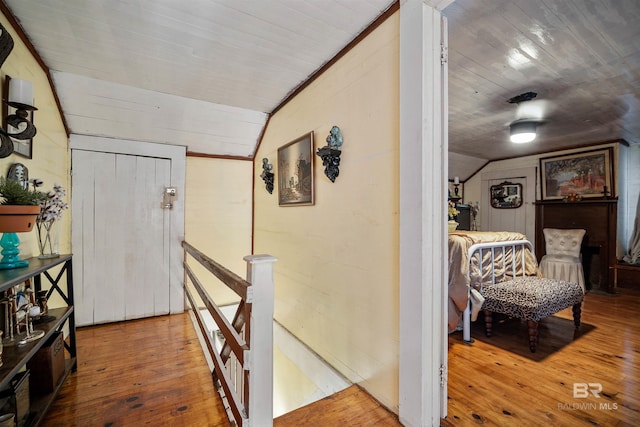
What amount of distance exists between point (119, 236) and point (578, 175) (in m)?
6.38

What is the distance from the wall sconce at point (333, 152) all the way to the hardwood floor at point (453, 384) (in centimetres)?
140

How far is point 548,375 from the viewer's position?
6.30ft

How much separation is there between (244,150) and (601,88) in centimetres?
354

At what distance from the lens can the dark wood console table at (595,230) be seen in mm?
4105

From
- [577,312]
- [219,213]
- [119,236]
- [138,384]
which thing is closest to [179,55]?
[219,213]

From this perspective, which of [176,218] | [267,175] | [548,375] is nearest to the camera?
[548,375]

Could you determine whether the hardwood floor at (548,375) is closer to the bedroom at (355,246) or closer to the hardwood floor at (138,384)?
the bedroom at (355,246)

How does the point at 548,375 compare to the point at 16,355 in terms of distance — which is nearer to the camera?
the point at 16,355

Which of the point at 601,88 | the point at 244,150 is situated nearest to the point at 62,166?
the point at 244,150

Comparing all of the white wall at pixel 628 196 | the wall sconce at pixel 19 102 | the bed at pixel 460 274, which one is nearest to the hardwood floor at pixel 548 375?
the bed at pixel 460 274

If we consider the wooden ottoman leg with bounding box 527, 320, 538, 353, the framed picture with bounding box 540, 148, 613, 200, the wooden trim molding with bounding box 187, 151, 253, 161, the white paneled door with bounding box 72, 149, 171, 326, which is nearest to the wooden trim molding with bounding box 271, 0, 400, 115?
the wooden trim molding with bounding box 187, 151, 253, 161

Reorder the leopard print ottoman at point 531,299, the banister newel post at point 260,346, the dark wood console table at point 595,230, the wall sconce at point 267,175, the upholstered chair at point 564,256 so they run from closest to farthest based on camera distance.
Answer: the banister newel post at point 260,346
the leopard print ottoman at point 531,299
the wall sconce at point 267,175
the upholstered chair at point 564,256
the dark wood console table at point 595,230

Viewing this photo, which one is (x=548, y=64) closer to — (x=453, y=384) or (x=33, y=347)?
(x=453, y=384)

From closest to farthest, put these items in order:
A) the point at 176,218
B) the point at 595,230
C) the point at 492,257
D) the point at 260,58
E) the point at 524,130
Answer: the point at 260,58
the point at 492,257
the point at 176,218
the point at 524,130
the point at 595,230
